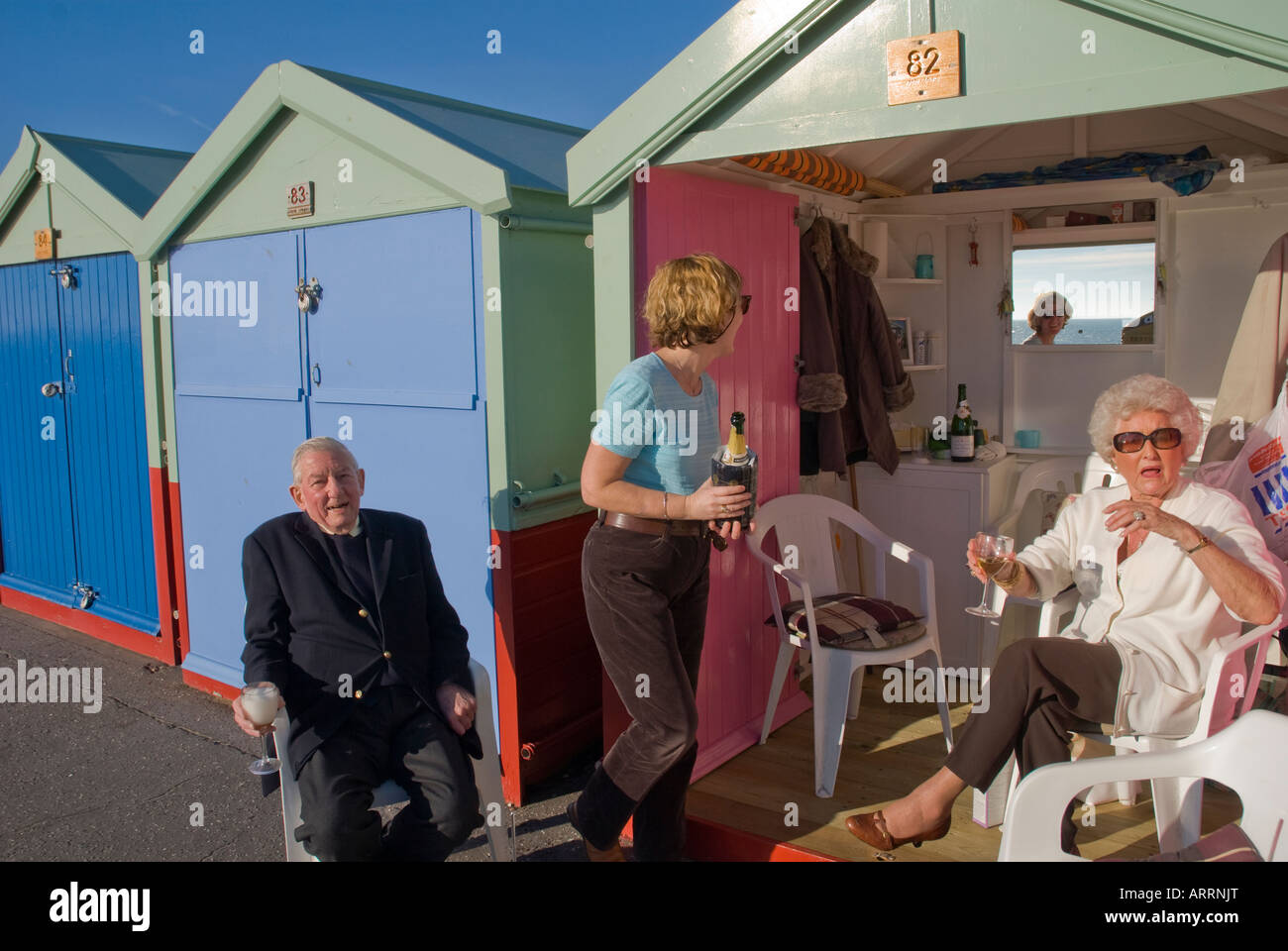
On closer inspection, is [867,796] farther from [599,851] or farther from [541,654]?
[541,654]

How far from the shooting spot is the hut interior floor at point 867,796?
122 inches

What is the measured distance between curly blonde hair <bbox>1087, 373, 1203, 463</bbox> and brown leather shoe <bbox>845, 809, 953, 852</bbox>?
123 cm

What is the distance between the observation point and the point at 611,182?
326 centimetres

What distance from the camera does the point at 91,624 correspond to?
6.00 metres

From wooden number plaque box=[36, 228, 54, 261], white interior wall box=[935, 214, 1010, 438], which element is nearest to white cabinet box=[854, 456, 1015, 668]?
white interior wall box=[935, 214, 1010, 438]

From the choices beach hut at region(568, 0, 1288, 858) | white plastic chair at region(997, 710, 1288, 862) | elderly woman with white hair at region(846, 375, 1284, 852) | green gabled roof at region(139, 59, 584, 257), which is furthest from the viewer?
green gabled roof at region(139, 59, 584, 257)

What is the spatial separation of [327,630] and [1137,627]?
2.34m

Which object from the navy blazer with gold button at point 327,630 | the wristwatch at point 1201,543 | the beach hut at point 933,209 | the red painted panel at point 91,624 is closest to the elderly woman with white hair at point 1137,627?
the wristwatch at point 1201,543

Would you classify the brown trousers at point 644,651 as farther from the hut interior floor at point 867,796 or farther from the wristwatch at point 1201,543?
the wristwatch at point 1201,543

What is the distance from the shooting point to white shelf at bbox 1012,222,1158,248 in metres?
4.79

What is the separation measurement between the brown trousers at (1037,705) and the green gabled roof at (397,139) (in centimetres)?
227

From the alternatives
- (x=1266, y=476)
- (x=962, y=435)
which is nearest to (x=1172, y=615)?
(x=1266, y=476)

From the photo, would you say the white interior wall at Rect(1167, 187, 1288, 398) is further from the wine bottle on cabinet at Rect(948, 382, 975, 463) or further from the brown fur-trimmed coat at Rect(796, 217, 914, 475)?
the brown fur-trimmed coat at Rect(796, 217, 914, 475)

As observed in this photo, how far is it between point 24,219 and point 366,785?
5002 mm
